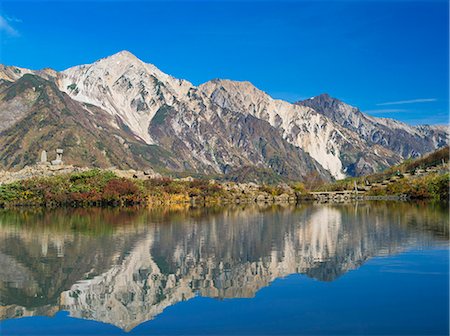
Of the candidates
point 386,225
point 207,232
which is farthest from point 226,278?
point 386,225

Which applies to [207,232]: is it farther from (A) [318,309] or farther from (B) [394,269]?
(A) [318,309]

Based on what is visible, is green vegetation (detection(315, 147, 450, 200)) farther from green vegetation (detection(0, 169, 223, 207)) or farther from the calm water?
the calm water

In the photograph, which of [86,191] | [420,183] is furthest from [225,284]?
[420,183]

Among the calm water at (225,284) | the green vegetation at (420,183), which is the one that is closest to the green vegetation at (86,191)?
the green vegetation at (420,183)

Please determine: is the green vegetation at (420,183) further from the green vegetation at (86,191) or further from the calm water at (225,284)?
the calm water at (225,284)

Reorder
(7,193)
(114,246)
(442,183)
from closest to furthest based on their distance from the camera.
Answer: (114,246), (7,193), (442,183)

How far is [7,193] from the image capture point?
104500 millimetres

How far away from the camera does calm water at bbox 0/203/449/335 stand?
68.0 feet

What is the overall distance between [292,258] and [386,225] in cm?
2373

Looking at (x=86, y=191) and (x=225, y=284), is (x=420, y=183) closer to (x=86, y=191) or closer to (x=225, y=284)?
(x=86, y=191)

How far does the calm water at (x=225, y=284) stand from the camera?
2072 centimetres

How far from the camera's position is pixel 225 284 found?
89.3 ft

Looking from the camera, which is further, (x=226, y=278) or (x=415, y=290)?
(x=226, y=278)

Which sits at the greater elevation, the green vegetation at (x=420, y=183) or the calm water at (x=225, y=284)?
the green vegetation at (x=420, y=183)
